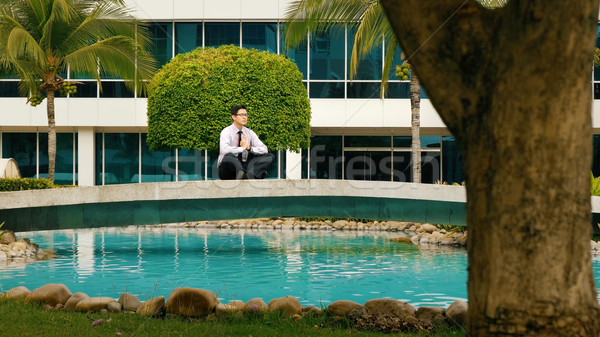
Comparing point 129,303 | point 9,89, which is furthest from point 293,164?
point 129,303

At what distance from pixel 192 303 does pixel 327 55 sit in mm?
19440

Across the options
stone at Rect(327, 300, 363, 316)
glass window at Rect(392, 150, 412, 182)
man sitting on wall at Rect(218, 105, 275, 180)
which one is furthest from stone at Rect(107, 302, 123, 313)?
glass window at Rect(392, 150, 412, 182)

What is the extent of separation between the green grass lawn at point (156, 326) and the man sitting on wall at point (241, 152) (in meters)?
5.85

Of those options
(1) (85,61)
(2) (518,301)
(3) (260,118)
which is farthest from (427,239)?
(2) (518,301)

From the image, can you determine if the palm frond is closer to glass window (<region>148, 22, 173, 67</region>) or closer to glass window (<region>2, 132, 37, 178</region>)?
glass window (<region>148, 22, 173, 67</region>)

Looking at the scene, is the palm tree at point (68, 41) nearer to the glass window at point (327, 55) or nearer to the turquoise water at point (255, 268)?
the turquoise water at point (255, 268)

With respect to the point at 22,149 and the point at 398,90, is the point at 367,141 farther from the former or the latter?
the point at 22,149

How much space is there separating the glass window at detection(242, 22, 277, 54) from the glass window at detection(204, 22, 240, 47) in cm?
36

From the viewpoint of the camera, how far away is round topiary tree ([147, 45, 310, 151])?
61.1 ft

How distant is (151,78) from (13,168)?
190 inches

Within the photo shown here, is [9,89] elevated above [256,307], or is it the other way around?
[9,89]

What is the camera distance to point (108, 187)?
1312 cm

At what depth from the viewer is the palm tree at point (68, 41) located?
1728 centimetres

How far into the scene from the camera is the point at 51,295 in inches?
269
